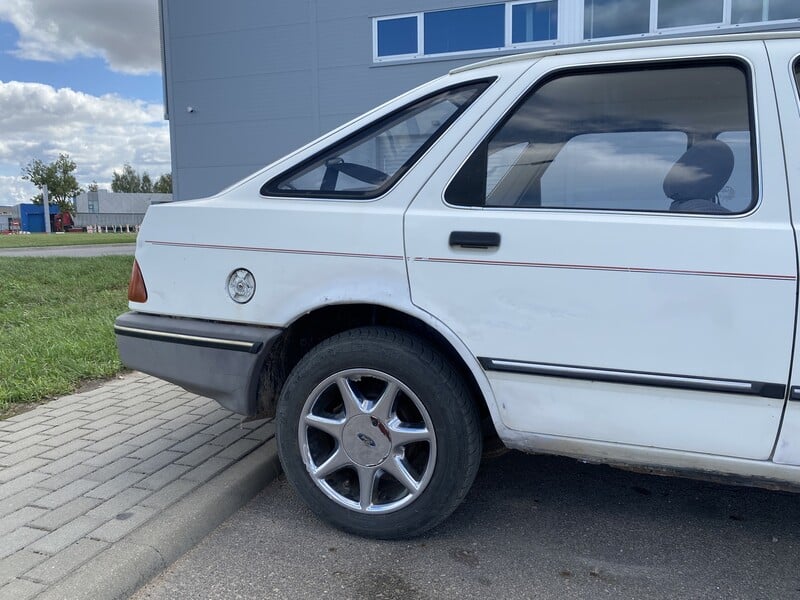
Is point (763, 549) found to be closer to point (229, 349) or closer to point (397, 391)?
point (397, 391)

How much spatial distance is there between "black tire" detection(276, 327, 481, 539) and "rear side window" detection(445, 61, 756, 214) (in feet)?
2.30

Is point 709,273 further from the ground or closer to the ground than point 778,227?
closer to the ground

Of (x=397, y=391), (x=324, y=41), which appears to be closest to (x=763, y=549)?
(x=397, y=391)

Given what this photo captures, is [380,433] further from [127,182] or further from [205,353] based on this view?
[127,182]

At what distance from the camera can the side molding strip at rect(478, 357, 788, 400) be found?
6.83 feet

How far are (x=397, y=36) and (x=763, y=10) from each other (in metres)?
6.71

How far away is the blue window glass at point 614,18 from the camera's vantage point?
1112 centimetres

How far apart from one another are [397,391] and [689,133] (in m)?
1.48

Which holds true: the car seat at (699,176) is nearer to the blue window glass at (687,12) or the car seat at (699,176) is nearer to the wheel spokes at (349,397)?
the wheel spokes at (349,397)

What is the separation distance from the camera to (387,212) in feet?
8.16

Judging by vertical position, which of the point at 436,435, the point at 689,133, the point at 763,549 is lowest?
the point at 763,549

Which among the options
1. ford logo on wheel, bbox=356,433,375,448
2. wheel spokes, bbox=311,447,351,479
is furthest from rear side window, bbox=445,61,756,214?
wheel spokes, bbox=311,447,351,479

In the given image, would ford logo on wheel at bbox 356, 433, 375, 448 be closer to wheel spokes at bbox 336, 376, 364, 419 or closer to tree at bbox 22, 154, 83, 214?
wheel spokes at bbox 336, 376, 364, 419

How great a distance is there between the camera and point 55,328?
6.36m
